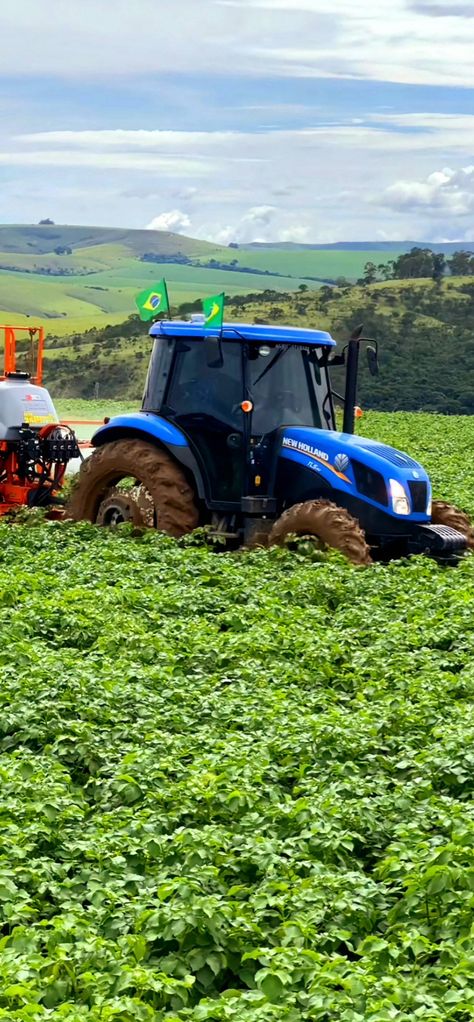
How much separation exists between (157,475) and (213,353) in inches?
55.5

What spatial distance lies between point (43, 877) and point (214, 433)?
8766mm

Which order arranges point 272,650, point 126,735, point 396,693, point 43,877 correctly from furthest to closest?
point 272,650, point 396,693, point 126,735, point 43,877

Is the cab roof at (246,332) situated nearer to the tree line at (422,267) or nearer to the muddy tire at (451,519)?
the muddy tire at (451,519)

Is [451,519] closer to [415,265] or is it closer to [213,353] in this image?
[213,353]

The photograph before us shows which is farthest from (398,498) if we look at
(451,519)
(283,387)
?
(283,387)

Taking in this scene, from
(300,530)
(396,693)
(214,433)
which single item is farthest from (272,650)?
(214,433)

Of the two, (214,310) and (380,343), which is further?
(380,343)

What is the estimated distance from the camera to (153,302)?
1609cm

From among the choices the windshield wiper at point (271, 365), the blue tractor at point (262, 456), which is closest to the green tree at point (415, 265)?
the blue tractor at point (262, 456)

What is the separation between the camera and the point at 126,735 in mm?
8766

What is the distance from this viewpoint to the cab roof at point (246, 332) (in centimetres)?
1486

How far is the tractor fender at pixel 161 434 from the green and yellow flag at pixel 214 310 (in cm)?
122

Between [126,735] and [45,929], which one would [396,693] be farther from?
[45,929]

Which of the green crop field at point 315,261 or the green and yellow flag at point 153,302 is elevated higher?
the green crop field at point 315,261
